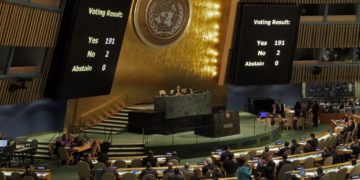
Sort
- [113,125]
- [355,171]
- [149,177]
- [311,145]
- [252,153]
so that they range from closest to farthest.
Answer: [149,177]
[355,171]
[252,153]
[311,145]
[113,125]

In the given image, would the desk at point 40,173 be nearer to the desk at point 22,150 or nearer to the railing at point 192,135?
the desk at point 22,150

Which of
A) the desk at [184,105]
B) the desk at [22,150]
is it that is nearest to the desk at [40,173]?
the desk at [22,150]

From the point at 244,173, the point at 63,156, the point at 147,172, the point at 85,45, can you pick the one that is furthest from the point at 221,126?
the point at 244,173

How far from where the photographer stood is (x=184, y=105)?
3002cm

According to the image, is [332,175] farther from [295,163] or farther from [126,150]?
[126,150]

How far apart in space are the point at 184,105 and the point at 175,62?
15.0 feet

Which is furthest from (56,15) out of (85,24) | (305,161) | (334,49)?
(334,49)

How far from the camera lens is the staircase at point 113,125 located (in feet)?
98.1

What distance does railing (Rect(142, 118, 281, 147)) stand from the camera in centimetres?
2702

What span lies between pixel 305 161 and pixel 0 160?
10.6m

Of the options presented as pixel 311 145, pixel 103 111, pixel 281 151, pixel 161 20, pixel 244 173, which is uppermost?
pixel 161 20

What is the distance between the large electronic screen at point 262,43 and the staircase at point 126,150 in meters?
7.79

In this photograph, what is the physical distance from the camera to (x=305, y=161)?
67.3 feet

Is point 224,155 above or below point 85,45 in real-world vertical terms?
below
